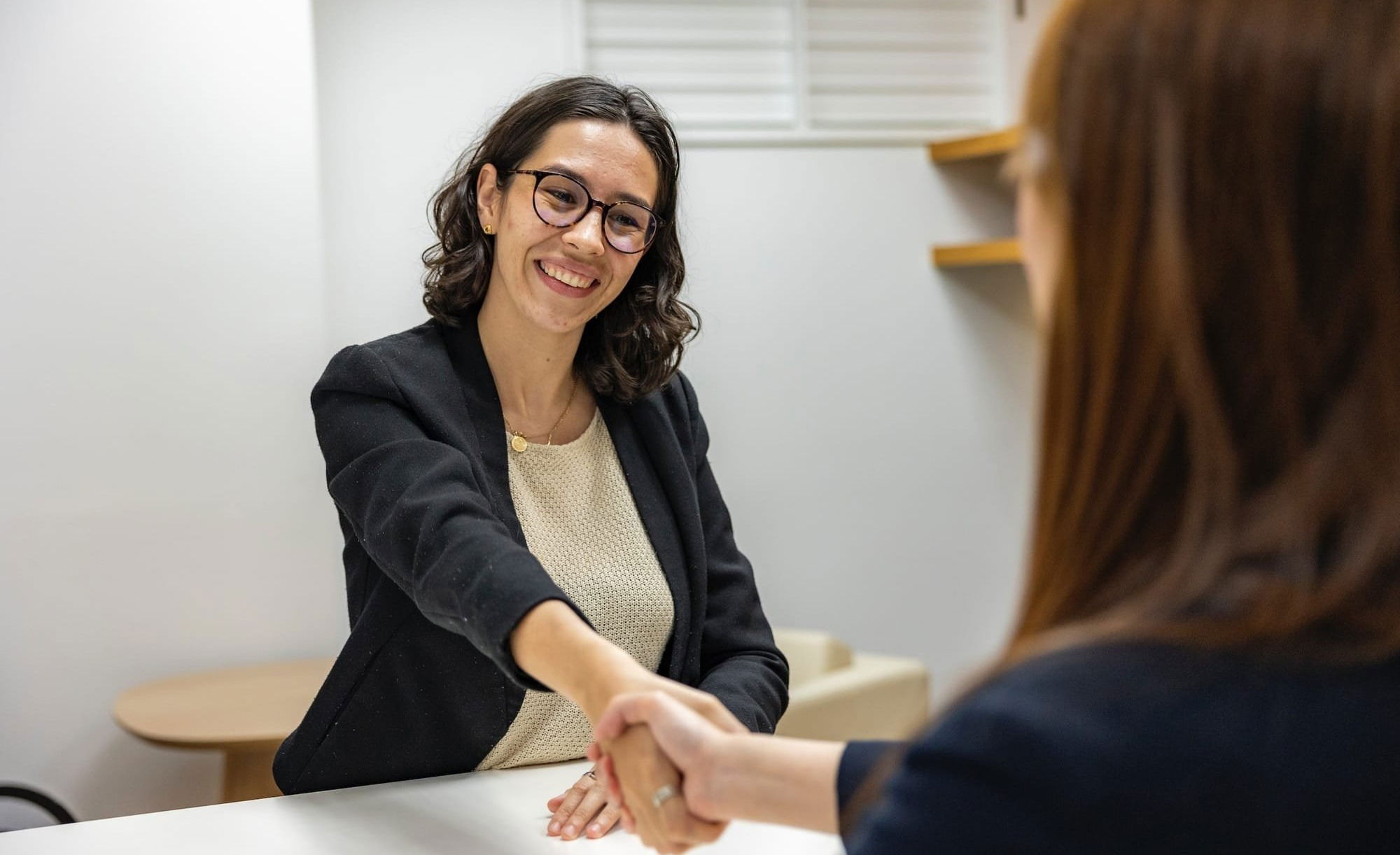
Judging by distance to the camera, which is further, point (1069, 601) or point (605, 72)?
point (605, 72)

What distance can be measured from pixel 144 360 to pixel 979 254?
2336 mm

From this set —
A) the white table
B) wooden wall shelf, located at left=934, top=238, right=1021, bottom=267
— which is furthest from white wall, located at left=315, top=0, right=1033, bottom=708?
the white table

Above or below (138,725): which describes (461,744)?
above

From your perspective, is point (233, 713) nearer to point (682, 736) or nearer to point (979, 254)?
point (682, 736)

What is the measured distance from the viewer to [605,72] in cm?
365

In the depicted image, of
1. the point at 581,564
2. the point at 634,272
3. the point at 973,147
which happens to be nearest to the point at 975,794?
the point at 581,564

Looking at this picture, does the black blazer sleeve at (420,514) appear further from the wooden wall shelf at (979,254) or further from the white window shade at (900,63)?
the white window shade at (900,63)

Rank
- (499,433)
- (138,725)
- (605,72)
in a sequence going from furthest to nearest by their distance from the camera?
(605,72), (138,725), (499,433)

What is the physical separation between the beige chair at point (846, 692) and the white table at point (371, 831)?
183 centimetres

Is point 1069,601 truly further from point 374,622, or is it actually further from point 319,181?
point 319,181

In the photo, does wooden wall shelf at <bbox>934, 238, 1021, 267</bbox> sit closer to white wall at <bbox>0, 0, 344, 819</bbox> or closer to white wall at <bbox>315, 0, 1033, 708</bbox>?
white wall at <bbox>315, 0, 1033, 708</bbox>

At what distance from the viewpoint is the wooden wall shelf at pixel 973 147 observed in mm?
3783

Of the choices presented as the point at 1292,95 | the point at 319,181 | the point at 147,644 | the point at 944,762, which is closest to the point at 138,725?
the point at 147,644

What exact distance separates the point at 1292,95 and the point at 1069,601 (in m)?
0.27
